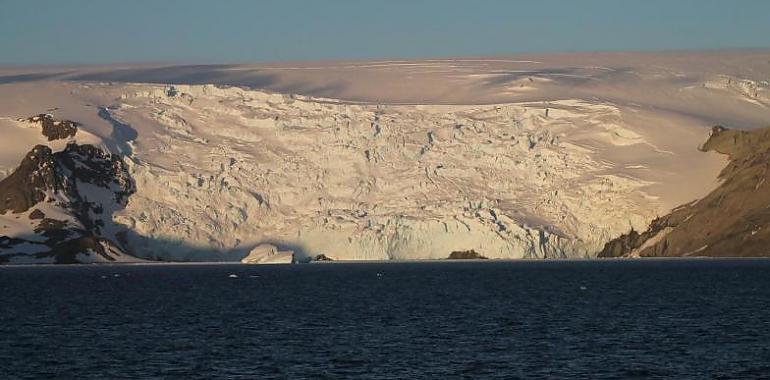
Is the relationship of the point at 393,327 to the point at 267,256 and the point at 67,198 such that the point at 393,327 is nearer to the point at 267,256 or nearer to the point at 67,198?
the point at 267,256

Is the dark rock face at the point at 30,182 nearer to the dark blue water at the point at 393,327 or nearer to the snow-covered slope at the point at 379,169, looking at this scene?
the snow-covered slope at the point at 379,169

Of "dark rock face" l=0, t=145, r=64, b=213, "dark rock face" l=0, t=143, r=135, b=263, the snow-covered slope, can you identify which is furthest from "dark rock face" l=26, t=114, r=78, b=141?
"dark rock face" l=0, t=145, r=64, b=213

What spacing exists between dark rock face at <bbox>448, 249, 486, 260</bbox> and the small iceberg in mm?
14160

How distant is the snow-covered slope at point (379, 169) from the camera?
126062mm

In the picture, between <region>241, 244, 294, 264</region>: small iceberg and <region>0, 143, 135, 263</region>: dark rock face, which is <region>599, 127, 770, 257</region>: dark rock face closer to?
<region>241, 244, 294, 264</region>: small iceberg

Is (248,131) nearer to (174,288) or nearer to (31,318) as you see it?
(174,288)

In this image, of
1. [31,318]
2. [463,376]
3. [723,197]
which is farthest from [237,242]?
[463,376]

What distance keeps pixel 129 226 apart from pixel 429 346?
79788 mm

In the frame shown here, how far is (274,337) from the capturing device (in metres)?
57.9

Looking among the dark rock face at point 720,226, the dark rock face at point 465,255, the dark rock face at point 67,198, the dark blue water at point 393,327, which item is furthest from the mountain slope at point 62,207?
the dark rock face at point 720,226

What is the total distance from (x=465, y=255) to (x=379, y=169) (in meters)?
11.9

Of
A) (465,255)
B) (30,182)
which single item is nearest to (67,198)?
(30,182)

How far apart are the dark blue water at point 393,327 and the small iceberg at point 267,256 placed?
68.5 ft

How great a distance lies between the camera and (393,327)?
204 ft
